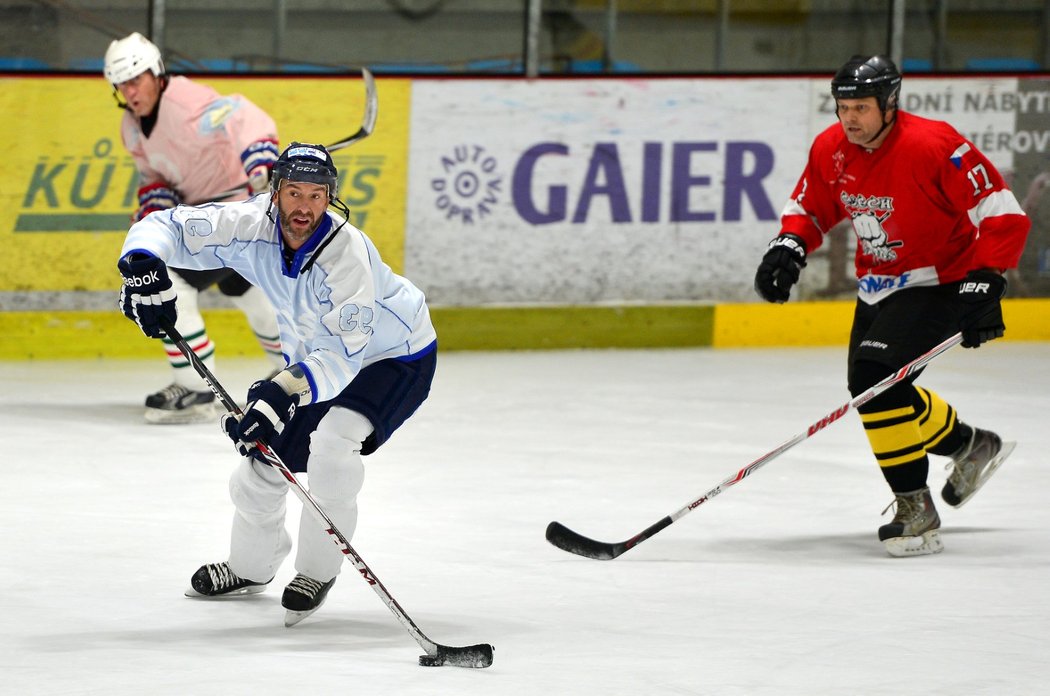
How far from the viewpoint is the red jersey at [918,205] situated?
394cm

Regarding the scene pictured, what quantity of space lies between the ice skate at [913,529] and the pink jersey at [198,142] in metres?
2.28

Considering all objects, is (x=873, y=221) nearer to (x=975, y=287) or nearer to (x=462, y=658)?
(x=975, y=287)

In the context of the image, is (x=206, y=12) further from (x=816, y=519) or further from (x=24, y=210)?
(x=816, y=519)

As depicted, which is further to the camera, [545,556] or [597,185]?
[597,185]

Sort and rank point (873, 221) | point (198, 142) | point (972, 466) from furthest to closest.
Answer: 1. point (198, 142)
2. point (972, 466)
3. point (873, 221)

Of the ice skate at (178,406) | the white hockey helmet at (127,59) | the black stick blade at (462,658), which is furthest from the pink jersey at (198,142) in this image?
the black stick blade at (462,658)

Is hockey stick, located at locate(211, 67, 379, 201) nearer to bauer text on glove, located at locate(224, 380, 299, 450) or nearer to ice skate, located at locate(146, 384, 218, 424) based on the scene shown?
ice skate, located at locate(146, 384, 218, 424)

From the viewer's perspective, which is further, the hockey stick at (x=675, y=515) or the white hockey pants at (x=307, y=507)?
the hockey stick at (x=675, y=515)

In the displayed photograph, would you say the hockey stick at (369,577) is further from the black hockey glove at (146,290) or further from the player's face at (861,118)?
the player's face at (861,118)

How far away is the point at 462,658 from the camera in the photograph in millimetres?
3033

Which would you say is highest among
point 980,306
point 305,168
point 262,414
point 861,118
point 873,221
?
point 861,118

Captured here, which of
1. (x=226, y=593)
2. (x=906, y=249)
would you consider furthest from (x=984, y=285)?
(x=226, y=593)

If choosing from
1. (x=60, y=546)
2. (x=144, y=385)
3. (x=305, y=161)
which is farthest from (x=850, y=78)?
(x=144, y=385)

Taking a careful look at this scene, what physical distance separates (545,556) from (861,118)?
1204 millimetres
